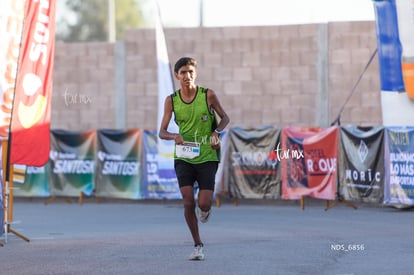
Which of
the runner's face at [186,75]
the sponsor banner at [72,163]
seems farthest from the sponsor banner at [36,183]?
the runner's face at [186,75]

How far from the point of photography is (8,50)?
Result: 468 inches

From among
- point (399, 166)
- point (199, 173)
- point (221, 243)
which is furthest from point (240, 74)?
point (199, 173)

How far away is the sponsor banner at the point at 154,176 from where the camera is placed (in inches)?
862

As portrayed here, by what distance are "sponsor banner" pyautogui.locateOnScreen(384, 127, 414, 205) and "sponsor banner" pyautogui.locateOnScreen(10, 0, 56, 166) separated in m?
7.93

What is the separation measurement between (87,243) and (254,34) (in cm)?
1261

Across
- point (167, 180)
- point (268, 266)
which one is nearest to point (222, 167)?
point (167, 180)

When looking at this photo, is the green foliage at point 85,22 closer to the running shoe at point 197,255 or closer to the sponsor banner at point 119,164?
the sponsor banner at point 119,164

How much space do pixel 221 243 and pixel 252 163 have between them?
9427 millimetres

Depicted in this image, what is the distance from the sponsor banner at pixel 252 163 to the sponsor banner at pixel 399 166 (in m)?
2.70

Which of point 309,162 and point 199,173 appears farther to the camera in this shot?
point 309,162

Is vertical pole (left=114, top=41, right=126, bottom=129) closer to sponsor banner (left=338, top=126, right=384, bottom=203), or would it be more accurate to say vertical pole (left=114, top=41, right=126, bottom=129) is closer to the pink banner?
the pink banner

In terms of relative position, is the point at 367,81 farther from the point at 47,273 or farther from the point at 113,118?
the point at 47,273

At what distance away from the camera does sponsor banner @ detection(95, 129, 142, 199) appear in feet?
74.0

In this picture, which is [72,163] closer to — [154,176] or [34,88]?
[154,176]
